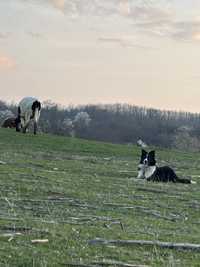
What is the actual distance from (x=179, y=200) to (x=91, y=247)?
294 inches

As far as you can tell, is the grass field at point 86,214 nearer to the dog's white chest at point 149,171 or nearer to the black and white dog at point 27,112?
the dog's white chest at point 149,171

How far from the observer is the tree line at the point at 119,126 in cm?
7488

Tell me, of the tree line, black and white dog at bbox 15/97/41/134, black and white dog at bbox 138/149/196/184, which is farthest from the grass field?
the tree line

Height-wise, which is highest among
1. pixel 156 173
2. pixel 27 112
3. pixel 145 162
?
pixel 27 112

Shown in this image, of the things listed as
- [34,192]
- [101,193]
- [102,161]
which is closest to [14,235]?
[34,192]

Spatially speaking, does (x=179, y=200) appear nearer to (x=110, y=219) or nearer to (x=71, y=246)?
(x=110, y=219)

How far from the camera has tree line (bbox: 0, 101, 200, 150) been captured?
246 ft

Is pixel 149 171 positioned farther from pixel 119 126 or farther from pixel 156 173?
pixel 119 126

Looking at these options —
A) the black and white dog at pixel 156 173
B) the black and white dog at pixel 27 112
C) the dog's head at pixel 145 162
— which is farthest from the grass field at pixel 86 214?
the black and white dog at pixel 27 112

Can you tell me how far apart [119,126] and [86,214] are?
270 feet

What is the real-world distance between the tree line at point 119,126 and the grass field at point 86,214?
4568 centimetres

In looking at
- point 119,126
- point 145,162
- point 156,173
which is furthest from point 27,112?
point 119,126

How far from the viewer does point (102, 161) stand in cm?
2812

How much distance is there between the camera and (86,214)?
11.3m
